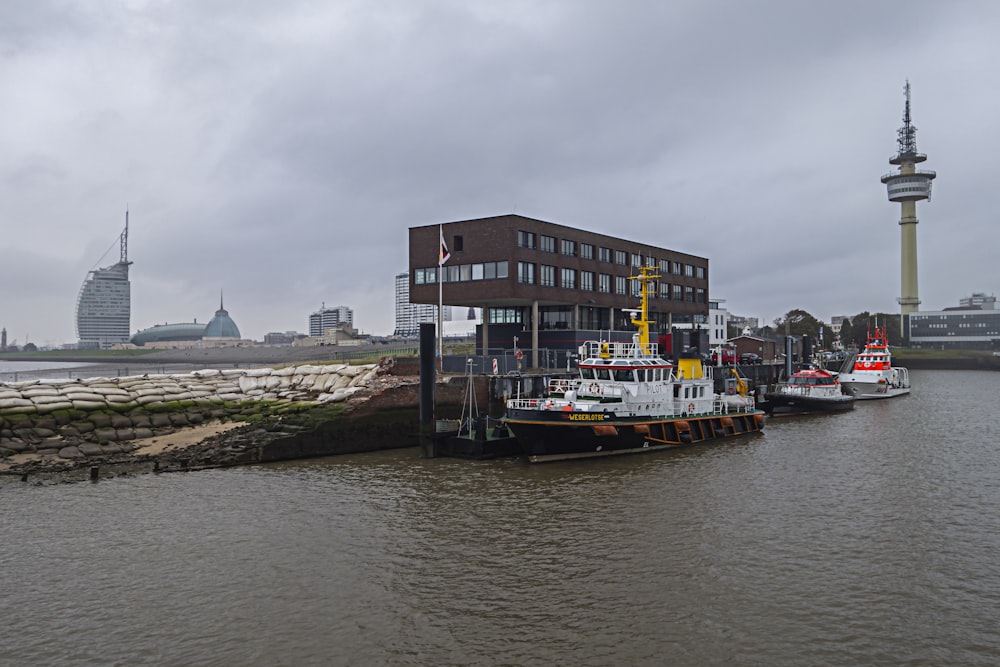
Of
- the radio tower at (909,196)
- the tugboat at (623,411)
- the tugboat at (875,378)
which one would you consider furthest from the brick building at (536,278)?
the radio tower at (909,196)

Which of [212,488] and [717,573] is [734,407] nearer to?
[717,573]

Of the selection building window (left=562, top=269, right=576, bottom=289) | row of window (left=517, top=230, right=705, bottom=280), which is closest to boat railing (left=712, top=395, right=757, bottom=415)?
building window (left=562, top=269, right=576, bottom=289)

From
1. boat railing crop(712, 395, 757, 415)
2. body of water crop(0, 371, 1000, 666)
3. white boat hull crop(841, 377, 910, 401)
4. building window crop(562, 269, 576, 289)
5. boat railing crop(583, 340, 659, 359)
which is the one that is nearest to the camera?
body of water crop(0, 371, 1000, 666)

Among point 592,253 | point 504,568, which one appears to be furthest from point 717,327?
point 504,568

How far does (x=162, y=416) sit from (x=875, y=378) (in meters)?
68.9

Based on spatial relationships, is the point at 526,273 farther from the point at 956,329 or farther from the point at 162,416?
the point at 956,329

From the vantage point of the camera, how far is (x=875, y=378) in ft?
228

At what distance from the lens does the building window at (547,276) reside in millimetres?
55031

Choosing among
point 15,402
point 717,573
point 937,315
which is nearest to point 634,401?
point 717,573

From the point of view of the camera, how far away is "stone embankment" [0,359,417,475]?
97.1ft

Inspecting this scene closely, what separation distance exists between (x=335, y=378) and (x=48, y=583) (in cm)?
2430

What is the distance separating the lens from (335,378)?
40.4 meters

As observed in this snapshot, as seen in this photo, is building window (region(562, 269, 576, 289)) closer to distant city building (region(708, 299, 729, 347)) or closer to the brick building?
the brick building

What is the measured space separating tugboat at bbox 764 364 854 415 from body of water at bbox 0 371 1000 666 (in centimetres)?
2506
